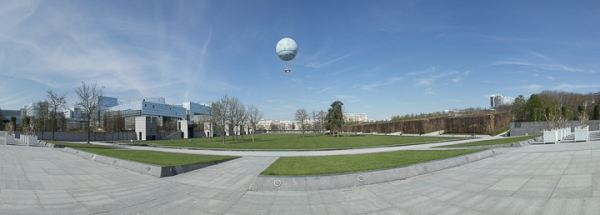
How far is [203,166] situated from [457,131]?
2011 inches

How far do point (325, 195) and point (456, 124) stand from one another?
51686 millimetres

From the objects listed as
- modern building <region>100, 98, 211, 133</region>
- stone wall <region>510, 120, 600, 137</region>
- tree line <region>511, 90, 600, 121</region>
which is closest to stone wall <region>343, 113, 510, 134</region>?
stone wall <region>510, 120, 600, 137</region>

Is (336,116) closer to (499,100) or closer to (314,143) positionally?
(314,143)

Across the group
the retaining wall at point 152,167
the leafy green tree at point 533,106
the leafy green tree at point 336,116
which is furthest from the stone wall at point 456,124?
the retaining wall at point 152,167

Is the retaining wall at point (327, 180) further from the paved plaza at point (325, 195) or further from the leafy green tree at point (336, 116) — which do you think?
the leafy green tree at point (336, 116)

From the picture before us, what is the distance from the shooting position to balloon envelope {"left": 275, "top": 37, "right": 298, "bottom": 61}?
2853cm

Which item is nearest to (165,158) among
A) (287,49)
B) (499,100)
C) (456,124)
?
(287,49)

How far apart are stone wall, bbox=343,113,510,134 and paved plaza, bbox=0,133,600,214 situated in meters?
41.4

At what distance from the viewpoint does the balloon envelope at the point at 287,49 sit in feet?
93.6

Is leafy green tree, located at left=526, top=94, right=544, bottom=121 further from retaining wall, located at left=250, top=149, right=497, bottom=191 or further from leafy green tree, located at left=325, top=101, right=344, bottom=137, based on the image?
retaining wall, located at left=250, top=149, right=497, bottom=191

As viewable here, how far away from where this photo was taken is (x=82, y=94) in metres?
36.1

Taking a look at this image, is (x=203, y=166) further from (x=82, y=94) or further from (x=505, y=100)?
(x=505, y=100)

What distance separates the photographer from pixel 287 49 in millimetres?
28531

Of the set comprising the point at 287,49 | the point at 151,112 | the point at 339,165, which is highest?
the point at 287,49
